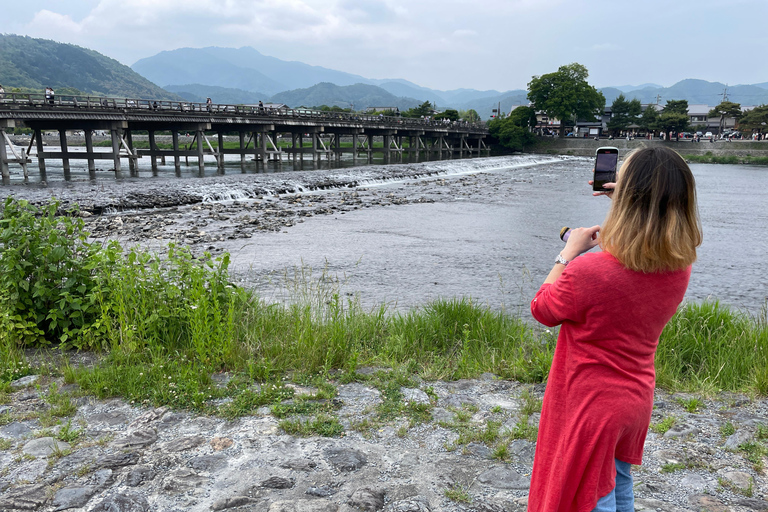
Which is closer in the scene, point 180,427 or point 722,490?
point 722,490

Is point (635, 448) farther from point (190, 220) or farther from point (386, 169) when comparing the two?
point (386, 169)

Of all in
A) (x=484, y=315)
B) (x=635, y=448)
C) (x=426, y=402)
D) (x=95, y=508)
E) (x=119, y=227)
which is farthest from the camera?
(x=119, y=227)

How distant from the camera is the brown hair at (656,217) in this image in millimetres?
1802

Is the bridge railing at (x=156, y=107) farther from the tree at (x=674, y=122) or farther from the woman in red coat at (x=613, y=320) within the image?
the tree at (x=674, y=122)

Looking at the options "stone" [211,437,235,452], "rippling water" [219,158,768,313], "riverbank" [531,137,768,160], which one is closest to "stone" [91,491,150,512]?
"stone" [211,437,235,452]

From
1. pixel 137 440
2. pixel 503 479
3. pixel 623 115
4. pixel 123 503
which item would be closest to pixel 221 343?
pixel 137 440

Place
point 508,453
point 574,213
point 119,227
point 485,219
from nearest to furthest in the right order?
point 508,453 → point 119,227 → point 485,219 → point 574,213

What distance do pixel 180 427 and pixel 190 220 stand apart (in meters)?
14.0

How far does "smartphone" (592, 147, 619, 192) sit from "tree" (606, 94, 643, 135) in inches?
3837

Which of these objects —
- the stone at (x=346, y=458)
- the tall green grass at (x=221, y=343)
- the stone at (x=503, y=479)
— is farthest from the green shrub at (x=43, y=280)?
the stone at (x=503, y=479)

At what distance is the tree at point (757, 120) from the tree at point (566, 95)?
814 inches

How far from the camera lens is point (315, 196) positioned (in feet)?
78.4

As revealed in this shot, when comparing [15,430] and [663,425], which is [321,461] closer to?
[15,430]

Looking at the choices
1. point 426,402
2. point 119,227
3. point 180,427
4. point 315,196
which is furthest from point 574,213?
point 180,427
